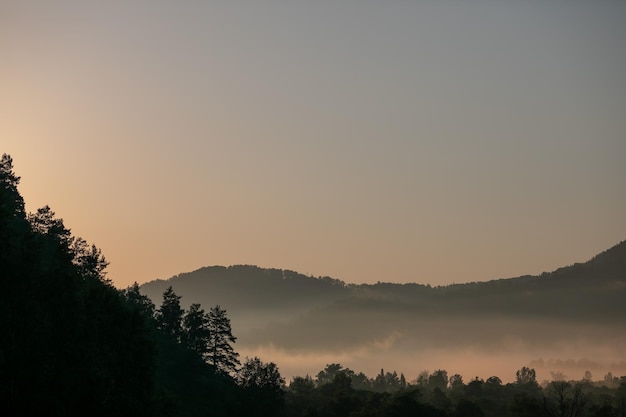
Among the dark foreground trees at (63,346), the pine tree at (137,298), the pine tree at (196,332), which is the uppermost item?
the pine tree at (137,298)

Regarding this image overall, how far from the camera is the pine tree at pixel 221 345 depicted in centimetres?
18050

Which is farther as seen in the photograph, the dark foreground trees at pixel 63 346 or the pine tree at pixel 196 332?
the pine tree at pixel 196 332

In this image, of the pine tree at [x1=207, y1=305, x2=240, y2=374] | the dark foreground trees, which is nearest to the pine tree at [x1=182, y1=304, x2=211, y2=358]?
the pine tree at [x1=207, y1=305, x2=240, y2=374]

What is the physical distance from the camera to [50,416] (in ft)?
282

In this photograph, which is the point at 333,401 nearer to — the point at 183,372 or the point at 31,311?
the point at 183,372

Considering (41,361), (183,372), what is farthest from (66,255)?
(183,372)

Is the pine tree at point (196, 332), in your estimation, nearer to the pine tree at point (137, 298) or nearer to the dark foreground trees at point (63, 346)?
the pine tree at point (137, 298)

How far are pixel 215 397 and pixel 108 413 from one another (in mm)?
67705

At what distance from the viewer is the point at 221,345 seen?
18225 centimetres

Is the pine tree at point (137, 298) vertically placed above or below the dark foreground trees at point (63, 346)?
above

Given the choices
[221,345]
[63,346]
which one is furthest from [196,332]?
[63,346]

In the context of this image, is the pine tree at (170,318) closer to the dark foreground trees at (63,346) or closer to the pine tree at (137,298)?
the pine tree at (137,298)

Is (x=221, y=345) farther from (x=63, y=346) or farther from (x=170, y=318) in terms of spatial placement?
(x=63, y=346)

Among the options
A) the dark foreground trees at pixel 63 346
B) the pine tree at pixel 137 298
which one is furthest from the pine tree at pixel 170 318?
the dark foreground trees at pixel 63 346
